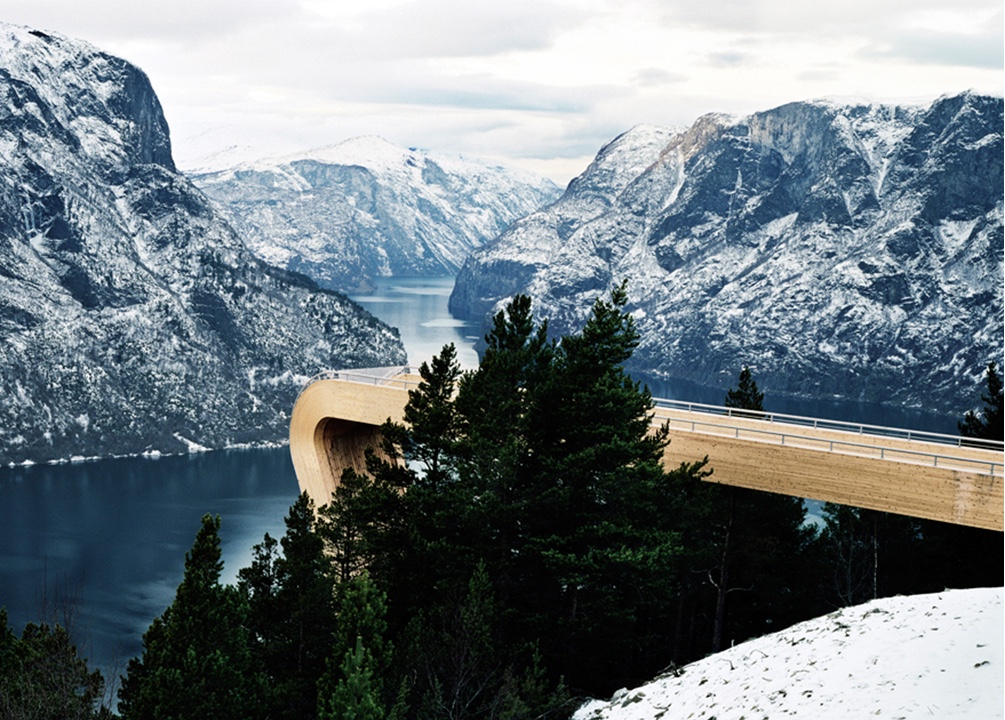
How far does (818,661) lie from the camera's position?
23656 millimetres

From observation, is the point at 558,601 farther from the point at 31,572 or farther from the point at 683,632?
the point at 31,572

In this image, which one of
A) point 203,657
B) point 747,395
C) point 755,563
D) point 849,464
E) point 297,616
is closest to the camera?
point 203,657

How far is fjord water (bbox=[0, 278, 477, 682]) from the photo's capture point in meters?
93.8

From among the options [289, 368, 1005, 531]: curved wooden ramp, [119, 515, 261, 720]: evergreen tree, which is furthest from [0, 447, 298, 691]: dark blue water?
[289, 368, 1005, 531]: curved wooden ramp

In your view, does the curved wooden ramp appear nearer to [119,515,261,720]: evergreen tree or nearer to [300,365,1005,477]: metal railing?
[300,365,1005,477]: metal railing

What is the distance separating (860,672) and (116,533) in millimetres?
117251

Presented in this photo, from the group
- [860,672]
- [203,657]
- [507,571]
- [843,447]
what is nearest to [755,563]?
[843,447]

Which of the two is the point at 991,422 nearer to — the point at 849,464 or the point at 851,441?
the point at 851,441

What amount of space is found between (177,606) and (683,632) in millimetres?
19326

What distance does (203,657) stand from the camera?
29047mm

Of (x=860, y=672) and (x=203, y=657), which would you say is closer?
(x=860, y=672)

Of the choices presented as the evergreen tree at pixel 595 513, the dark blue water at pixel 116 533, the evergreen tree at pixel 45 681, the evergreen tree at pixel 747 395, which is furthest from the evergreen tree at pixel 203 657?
the dark blue water at pixel 116 533

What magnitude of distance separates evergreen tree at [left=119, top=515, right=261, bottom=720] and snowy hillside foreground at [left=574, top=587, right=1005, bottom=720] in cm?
874

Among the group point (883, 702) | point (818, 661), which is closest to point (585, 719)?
point (818, 661)
